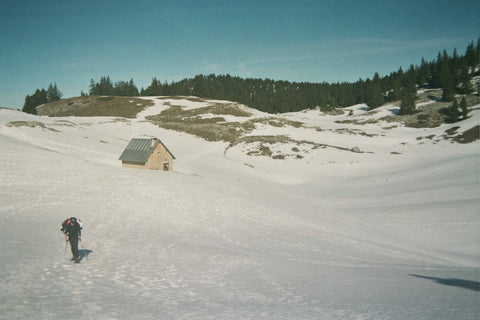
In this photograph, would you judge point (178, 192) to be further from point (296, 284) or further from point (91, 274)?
point (296, 284)

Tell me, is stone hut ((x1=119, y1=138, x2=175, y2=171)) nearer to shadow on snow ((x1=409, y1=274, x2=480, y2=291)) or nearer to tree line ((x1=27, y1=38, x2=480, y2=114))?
shadow on snow ((x1=409, y1=274, x2=480, y2=291))

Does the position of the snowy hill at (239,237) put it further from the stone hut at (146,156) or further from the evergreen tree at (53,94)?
the evergreen tree at (53,94)

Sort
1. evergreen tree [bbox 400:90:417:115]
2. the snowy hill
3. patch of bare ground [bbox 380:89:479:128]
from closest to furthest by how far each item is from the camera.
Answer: the snowy hill, patch of bare ground [bbox 380:89:479:128], evergreen tree [bbox 400:90:417:115]

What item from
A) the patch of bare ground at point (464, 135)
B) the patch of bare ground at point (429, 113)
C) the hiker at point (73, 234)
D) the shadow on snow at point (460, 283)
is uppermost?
the patch of bare ground at point (429, 113)

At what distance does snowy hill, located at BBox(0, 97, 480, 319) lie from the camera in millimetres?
8625

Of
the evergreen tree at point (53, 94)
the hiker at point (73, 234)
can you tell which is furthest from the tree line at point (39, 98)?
the hiker at point (73, 234)

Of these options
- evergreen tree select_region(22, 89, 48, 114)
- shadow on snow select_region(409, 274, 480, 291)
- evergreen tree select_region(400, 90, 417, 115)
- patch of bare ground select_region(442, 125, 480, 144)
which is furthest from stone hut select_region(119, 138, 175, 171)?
evergreen tree select_region(22, 89, 48, 114)

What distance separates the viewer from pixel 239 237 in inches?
729

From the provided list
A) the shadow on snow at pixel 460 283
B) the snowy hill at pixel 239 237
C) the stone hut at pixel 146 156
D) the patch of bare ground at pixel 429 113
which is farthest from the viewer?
the patch of bare ground at pixel 429 113

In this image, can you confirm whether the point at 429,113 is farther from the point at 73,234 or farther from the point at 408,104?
the point at 73,234

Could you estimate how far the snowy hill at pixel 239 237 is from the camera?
862cm

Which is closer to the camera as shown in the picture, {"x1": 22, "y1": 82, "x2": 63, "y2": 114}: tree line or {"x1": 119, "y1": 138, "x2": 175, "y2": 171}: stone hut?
{"x1": 119, "y1": 138, "x2": 175, "y2": 171}: stone hut

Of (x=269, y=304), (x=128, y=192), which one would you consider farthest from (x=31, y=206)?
(x=269, y=304)

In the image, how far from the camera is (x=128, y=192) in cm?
2556
